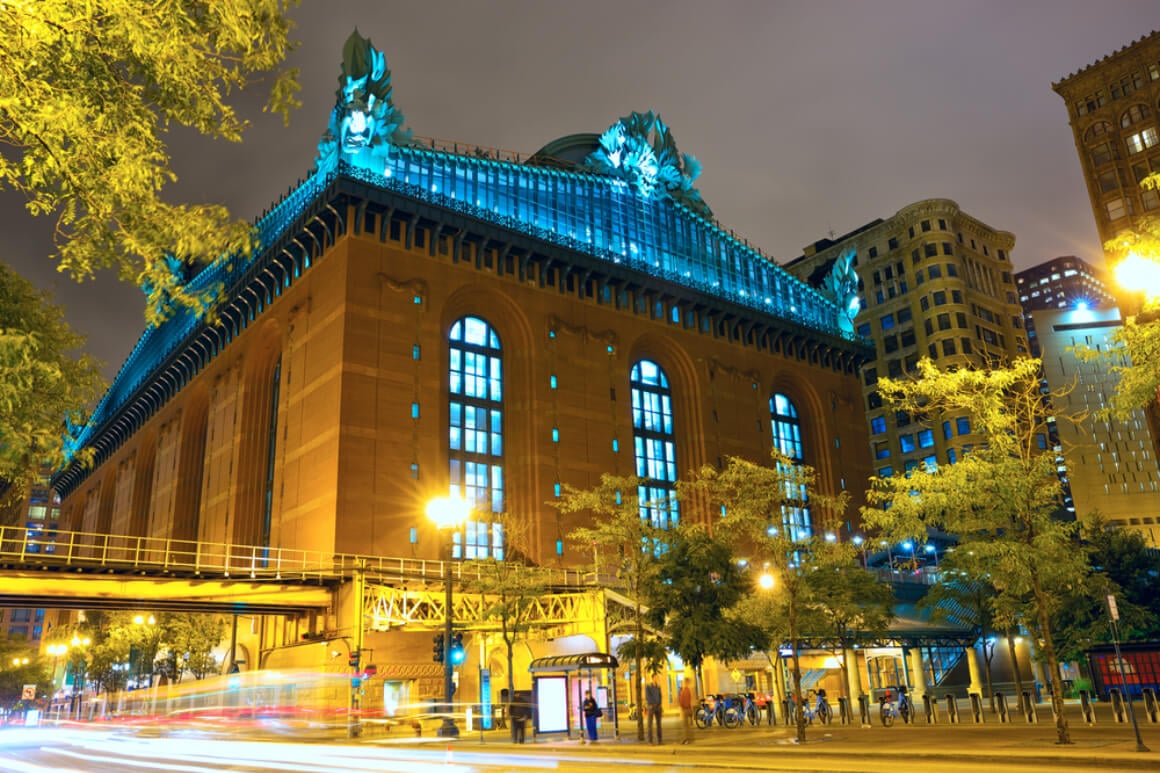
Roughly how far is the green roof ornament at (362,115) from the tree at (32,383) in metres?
39.9

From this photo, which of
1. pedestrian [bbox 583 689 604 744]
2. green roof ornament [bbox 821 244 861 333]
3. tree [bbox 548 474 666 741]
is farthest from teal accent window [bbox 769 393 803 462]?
pedestrian [bbox 583 689 604 744]

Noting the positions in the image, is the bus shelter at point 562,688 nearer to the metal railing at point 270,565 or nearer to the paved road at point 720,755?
the paved road at point 720,755

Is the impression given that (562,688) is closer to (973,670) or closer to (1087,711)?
(1087,711)

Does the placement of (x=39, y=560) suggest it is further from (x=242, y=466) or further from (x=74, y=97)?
(x=74, y=97)

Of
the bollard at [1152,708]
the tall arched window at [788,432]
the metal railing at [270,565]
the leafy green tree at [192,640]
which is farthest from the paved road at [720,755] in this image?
the tall arched window at [788,432]

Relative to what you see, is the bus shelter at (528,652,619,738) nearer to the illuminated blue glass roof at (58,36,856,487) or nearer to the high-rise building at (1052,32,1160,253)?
the illuminated blue glass roof at (58,36,856,487)

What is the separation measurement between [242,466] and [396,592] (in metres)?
28.3

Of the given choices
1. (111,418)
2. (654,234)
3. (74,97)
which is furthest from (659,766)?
(111,418)

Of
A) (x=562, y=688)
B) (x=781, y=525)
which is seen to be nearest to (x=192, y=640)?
(x=562, y=688)

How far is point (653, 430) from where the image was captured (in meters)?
72.1

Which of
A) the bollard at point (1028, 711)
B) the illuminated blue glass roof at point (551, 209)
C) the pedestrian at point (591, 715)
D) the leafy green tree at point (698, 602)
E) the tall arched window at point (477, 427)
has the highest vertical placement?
the illuminated blue glass roof at point (551, 209)

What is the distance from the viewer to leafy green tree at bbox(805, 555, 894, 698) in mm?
37875

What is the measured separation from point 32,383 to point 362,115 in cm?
5506

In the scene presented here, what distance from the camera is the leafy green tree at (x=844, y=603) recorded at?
37875 millimetres
